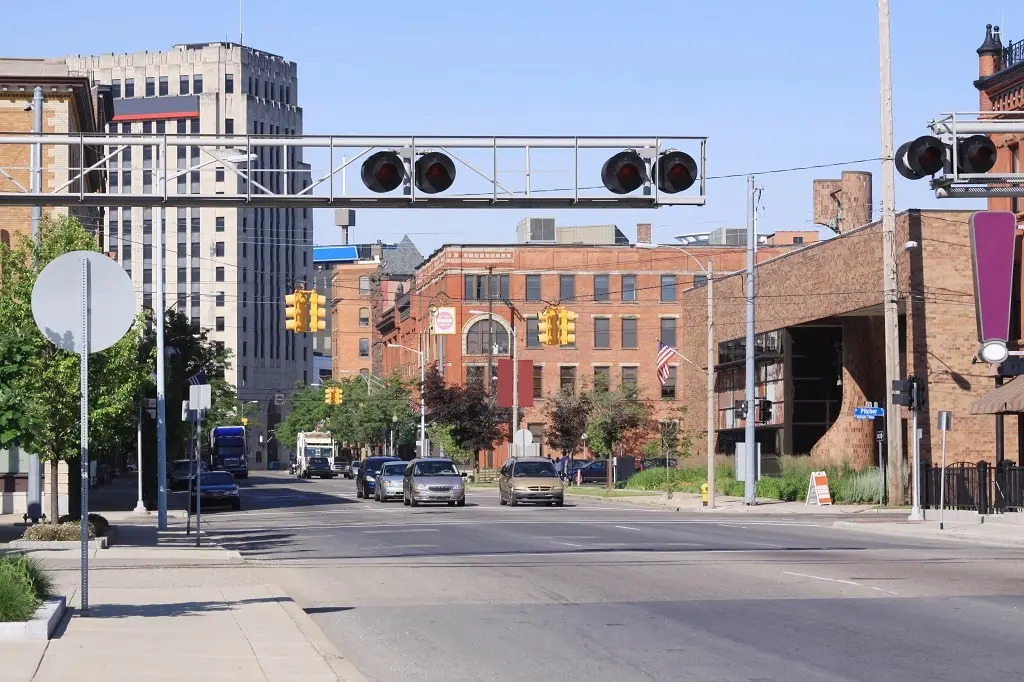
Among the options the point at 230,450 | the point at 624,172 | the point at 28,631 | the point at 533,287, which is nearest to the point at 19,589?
the point at 28,631

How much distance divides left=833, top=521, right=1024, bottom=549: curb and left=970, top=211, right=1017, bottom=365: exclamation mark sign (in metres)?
9.39

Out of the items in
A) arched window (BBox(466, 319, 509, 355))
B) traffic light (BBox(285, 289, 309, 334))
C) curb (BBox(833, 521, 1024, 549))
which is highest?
arched window (BBox(466, 319, 509, 355))

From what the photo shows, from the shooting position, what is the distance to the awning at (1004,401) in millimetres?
38625

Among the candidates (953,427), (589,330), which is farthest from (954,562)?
(589,330)

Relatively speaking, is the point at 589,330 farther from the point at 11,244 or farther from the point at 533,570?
the point at 533,570

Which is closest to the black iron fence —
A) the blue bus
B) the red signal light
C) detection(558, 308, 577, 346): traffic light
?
detection(558, 308, 577, 346): traffic light

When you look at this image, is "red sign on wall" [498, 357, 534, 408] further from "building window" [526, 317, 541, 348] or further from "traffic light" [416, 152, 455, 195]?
"traffic light" [416, 152, 455, 195]

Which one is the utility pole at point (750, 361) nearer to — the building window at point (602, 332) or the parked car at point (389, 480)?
the parked car at point (389, 480)

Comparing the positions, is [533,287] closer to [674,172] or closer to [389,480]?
[389,480]

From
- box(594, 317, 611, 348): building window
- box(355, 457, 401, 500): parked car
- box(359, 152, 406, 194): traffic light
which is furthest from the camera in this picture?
box(594, 317, 611, 348): building window

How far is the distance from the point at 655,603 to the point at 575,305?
8539 cm

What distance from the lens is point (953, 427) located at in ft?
150

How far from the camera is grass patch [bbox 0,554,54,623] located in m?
12.1

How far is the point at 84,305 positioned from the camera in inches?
514
